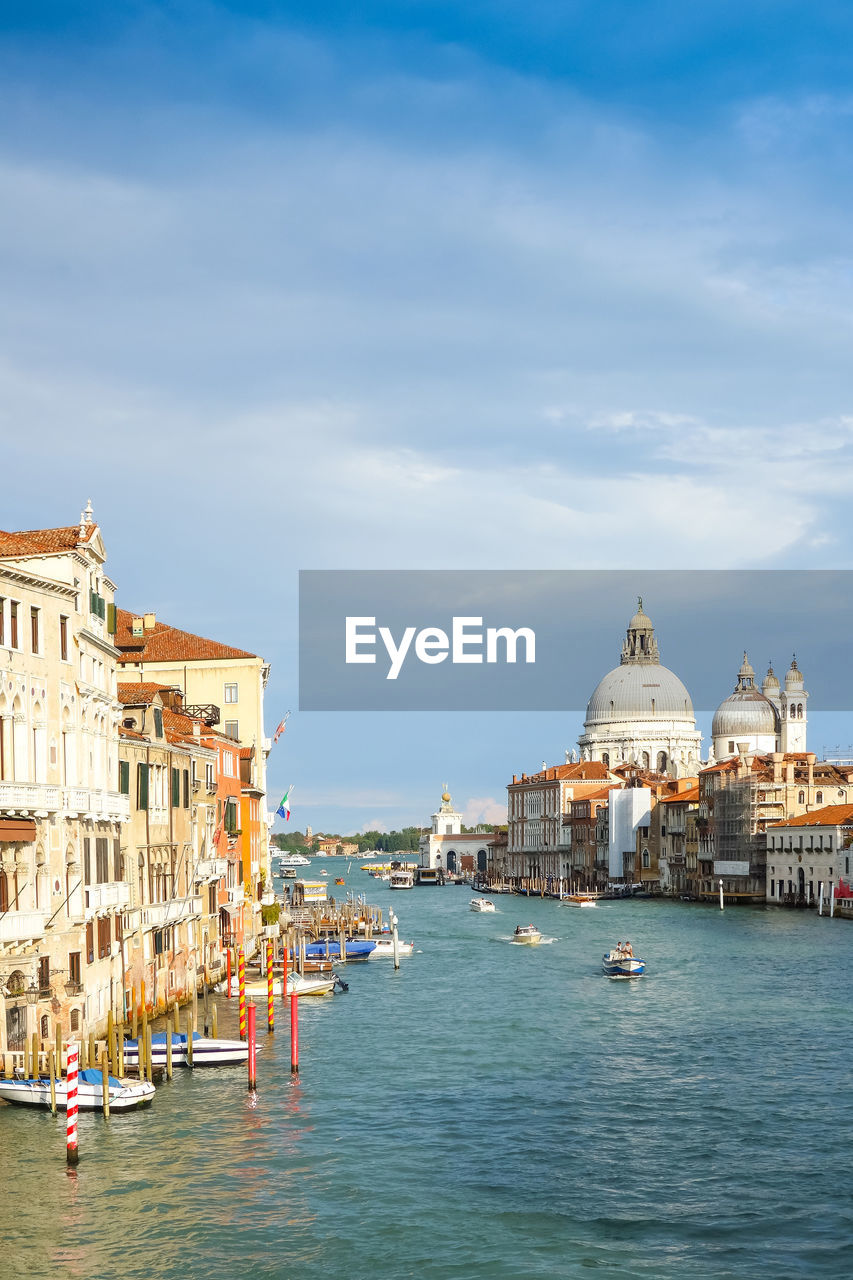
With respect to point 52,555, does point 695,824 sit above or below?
below

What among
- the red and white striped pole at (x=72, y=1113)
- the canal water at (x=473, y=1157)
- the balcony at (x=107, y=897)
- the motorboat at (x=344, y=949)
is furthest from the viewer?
the motorboat at (x=344, y=949)

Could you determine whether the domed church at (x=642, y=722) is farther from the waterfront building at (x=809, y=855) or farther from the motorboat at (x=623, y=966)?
the motorboat at (x=623, y=966)

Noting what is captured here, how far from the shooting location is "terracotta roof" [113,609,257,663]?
58.0 metres

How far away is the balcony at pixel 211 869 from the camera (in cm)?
4232

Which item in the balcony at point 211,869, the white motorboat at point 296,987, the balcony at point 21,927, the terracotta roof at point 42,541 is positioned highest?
the terracotta roof at point 42,541

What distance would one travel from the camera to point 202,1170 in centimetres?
2391

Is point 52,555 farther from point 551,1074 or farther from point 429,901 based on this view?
point 429,901

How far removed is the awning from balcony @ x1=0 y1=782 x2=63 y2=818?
0.41ft

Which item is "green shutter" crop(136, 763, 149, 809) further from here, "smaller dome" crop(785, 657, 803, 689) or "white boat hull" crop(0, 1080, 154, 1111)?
"smaller dome" crop(785, 657, 803, 689)

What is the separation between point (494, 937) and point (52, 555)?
1996 inches

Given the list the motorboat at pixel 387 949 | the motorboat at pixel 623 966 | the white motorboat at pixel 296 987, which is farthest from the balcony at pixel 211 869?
the motorboat at pixel 387 949

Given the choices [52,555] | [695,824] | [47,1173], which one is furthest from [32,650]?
[695,824]

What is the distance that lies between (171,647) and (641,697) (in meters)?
118

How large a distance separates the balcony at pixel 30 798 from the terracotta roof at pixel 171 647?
3013 centimetres
